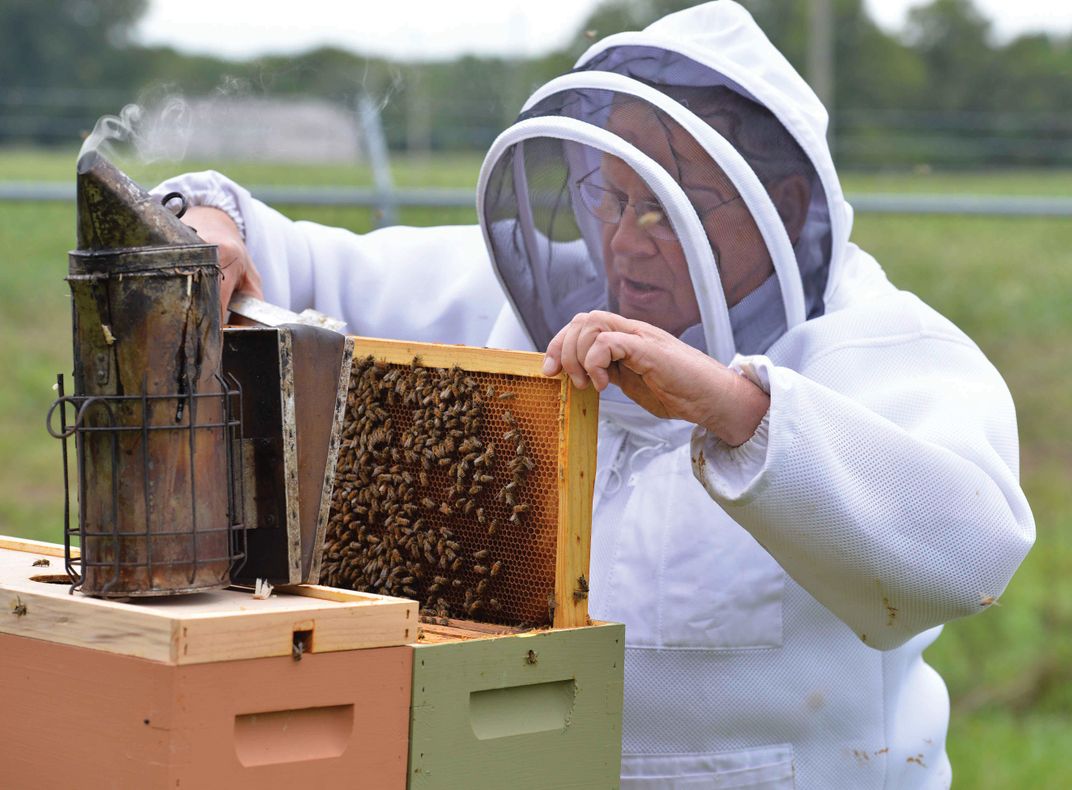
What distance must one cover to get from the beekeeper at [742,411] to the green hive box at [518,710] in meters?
0.39

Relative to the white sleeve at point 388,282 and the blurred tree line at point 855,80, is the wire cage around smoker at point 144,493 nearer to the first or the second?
the white sleeve at point 388,282

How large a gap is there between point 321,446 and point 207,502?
26 cm

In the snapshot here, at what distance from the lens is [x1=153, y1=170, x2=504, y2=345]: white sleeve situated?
10.9 feet

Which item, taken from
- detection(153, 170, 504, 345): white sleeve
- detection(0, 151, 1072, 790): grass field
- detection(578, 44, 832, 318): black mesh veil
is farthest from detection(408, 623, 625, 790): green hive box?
detection(0, 151, 1072, 790): grass field

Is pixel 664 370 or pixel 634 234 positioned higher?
pixel 634 234

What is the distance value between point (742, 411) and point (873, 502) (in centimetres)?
28

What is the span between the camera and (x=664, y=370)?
2244 mm

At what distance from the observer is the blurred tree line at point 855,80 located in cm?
1027

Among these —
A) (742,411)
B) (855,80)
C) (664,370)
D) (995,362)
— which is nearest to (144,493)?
(664,370)

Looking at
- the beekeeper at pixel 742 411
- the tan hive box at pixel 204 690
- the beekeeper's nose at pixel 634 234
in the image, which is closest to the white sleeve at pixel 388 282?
the beekeeper at pixel 742 411

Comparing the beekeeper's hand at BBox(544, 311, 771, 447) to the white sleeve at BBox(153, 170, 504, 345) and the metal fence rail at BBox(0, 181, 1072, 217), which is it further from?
the metal fence rail at BBox(0, 181, 1072, 217)

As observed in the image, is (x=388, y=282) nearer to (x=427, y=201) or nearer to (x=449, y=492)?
(x=449, y=492)

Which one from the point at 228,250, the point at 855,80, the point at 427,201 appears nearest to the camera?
the point at 228,250

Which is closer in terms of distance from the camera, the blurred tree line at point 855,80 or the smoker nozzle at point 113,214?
the smoker nozzle at point 113,214
